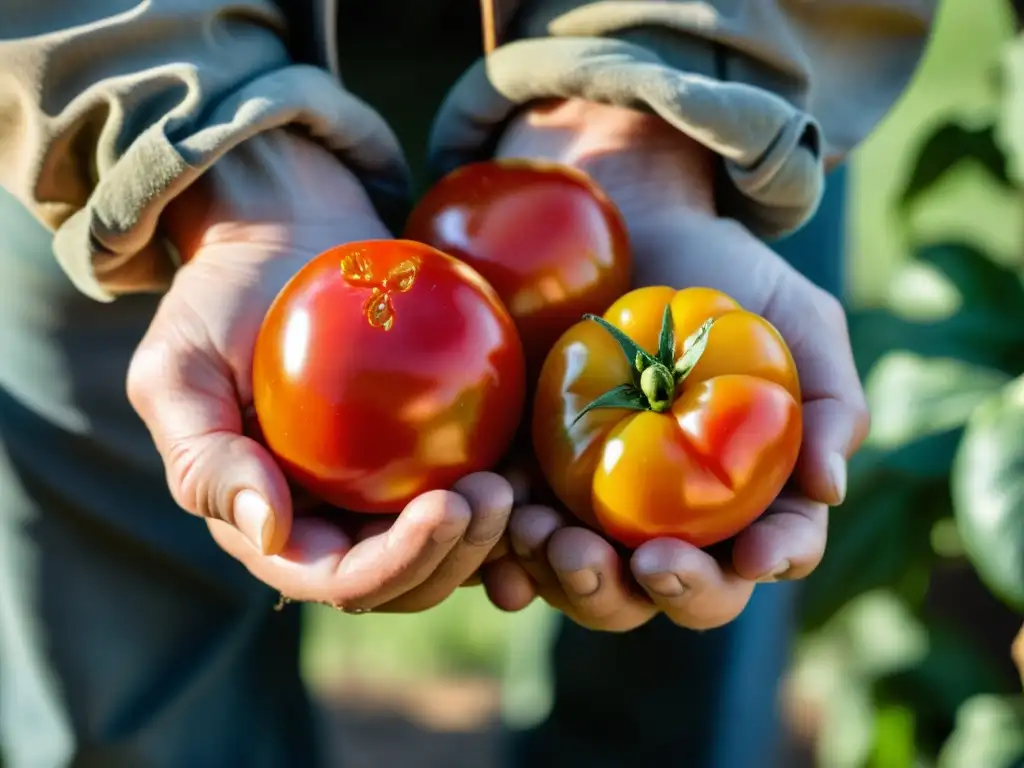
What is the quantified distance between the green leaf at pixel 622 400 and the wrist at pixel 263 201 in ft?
1.16

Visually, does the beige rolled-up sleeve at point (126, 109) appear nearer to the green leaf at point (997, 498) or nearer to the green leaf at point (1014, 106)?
the green leaf at point (997, 498)

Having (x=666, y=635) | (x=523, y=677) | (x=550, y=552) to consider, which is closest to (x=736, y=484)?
(x=550, y=552)

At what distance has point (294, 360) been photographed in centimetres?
91

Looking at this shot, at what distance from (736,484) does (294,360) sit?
36 centimetres

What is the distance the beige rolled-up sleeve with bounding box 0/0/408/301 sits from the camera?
3.39 ft

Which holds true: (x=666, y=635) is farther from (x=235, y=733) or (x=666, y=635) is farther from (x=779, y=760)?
(x=779, y=760)

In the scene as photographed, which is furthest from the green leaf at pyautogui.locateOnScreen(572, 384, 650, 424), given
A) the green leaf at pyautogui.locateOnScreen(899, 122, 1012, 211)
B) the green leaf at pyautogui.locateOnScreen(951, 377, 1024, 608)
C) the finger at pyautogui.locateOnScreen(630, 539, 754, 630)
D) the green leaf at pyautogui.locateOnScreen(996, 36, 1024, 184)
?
the green leaf at pyautogui.locateOnScreen(899, 122, 1012, 211)

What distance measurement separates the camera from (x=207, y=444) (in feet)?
2.98

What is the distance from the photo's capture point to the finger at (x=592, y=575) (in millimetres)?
896

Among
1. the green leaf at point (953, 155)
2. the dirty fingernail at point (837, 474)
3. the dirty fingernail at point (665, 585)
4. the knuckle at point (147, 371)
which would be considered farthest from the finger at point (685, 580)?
the green leaf at point (953, 155)

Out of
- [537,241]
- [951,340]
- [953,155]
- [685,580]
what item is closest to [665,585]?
[685,580]

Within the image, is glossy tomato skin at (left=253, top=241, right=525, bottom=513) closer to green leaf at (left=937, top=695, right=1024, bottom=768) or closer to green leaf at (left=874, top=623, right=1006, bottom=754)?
green leaf at (left=937, top=695, right=1024, bottom=768)

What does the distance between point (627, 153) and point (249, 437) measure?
0.53 meters

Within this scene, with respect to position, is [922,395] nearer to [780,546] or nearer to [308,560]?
[780,546]
